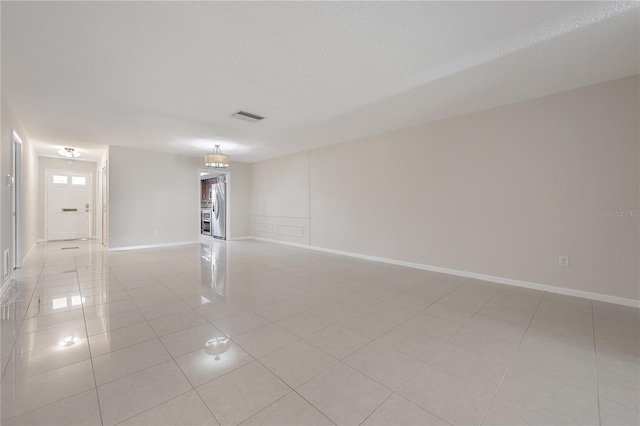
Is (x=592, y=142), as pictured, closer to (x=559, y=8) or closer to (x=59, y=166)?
(x=559, y=8)

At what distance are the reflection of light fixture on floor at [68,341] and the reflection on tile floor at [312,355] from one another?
17 mm

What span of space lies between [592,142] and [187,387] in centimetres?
471

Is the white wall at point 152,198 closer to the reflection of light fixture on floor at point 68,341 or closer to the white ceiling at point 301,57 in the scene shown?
the white ceiling at point 301,57

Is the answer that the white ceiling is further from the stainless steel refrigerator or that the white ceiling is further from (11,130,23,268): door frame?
the stainless steel refrigerator

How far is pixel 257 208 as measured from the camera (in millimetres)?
8484

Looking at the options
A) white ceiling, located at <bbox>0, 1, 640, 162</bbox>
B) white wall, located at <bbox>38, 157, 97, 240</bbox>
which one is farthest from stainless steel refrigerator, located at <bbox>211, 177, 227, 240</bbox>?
white ceiling, located at <bbox>0, 1, 640, 162</bbox>

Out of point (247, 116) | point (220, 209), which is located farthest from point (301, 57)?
point (220, 209)

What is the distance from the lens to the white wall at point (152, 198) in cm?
628

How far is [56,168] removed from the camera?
7688 millimetres

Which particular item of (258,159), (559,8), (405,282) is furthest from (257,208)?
(559,8)

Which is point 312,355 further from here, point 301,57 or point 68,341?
point 301,57

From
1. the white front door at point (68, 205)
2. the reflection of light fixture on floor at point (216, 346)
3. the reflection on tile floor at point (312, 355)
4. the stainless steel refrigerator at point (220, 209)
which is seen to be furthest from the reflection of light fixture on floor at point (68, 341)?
the white front door at point (68, 205)

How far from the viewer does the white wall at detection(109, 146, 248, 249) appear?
20.6ft

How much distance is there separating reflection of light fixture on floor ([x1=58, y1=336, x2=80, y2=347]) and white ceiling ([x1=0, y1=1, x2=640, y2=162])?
8.24 ft
